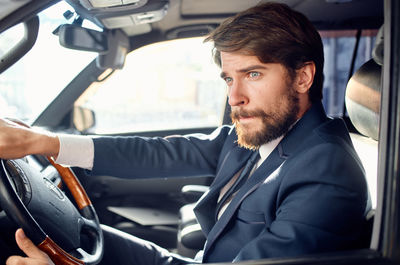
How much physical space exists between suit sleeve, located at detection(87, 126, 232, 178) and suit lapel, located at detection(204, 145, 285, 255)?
1.43ft

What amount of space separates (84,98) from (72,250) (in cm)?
153

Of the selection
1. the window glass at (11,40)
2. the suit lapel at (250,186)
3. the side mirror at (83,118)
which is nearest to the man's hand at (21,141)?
the window glass at (11,40)

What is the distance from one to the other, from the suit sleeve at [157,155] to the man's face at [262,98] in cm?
44

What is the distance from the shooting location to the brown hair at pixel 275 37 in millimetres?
1375

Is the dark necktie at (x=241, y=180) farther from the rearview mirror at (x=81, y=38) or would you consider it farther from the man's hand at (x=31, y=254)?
the rearview mirror at (x=81, y=38)

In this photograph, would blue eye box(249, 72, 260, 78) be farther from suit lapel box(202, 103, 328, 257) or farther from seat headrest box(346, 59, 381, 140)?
seat headrest box(346, 59, 381, 140)

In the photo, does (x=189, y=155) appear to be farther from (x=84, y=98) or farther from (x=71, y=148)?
(x=84, y=98)

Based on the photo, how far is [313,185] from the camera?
112 centimetres

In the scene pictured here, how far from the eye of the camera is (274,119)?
1372 mm

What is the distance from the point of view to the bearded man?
3.53 ft

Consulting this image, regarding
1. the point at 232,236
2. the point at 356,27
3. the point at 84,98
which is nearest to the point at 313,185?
the point at 232,236

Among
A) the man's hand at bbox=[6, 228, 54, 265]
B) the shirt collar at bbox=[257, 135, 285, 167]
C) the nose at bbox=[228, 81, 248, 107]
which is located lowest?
the shirt collar at bbox=[257, 135, 285, 167]

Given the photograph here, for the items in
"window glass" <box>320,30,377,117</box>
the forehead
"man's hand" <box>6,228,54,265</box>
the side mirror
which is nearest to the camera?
"man's hand" <box>6,228,54,265</box>

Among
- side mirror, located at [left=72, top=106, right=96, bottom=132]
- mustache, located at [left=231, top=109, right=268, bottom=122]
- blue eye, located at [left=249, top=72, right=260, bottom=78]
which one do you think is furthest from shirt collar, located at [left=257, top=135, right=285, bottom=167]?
side mirror, located at [left=72, top=106, right=96, bottom=132]
